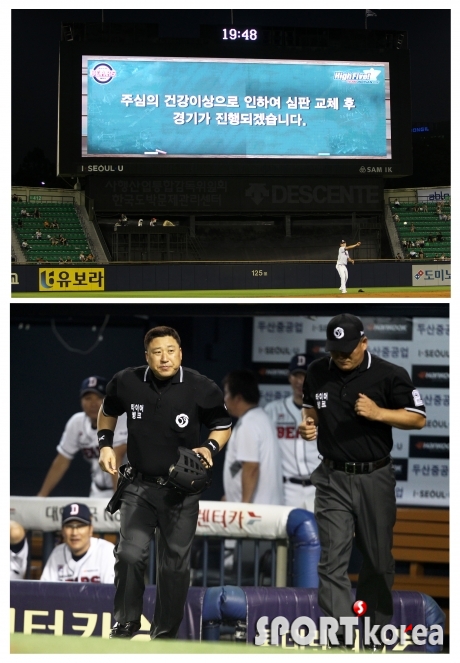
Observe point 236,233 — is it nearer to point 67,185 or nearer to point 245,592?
point 67,185

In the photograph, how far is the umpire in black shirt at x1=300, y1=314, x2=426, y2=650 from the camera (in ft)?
16.5

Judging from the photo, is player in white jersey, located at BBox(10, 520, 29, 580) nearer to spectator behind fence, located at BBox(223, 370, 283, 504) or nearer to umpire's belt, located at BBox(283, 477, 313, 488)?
spectator behind fence, located at BBox(223, 370, 283, 504)

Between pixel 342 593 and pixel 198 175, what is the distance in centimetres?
2317

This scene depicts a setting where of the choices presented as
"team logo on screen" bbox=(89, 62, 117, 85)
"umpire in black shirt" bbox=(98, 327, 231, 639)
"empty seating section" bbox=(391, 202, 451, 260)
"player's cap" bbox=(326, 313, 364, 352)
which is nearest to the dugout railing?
"umpire in black shirt" bbox=(98, 327, 231, 639)

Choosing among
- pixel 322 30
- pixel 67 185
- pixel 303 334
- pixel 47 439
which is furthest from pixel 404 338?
pixel 67 185

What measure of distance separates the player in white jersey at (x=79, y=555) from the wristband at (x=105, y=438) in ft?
4.91

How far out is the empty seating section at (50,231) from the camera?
98.9 feet

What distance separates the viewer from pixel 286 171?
89.7 ft

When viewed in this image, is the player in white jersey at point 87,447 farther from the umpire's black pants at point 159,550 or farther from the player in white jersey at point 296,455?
the umpire's black pants at point 159,550

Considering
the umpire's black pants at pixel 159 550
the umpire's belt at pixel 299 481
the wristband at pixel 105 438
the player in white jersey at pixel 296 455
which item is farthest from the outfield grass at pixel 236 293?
the umpire's black pants at pixel 159 550

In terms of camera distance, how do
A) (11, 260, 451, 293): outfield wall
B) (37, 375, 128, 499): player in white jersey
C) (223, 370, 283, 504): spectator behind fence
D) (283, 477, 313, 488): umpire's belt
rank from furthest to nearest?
(11, 260, 451, 293): outfield wall → (283, 477, 313, 488): umpire's belt → (37, 375, 128, 499): player in white jersey → (223, 370, 283, 504): spectator behind fence

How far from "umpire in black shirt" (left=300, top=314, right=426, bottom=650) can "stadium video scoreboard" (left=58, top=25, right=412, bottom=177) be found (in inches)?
884

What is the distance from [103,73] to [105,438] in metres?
23.4

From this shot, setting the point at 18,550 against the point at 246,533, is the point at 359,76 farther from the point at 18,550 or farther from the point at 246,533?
the point at 18,550
